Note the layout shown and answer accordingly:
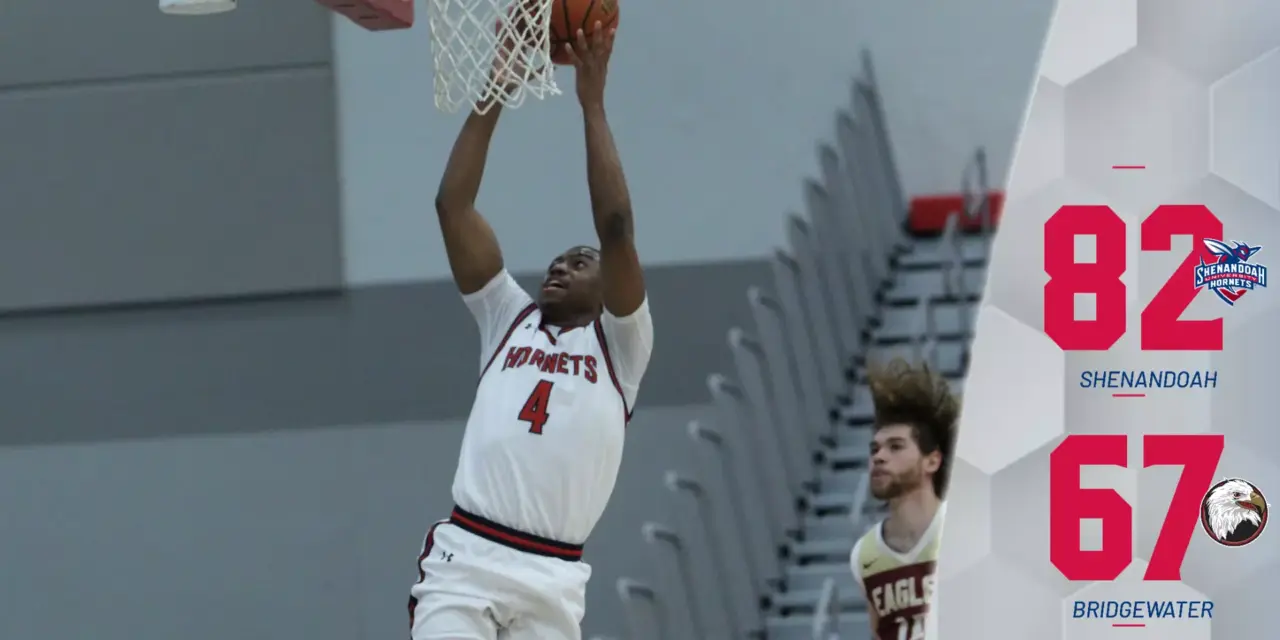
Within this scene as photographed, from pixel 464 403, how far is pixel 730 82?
1800mm

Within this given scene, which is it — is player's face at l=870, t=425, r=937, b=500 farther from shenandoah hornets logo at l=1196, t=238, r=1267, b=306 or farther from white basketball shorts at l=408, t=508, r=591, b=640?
shenandoah hornets logo at l=1196, t=238, r=1267, b=306

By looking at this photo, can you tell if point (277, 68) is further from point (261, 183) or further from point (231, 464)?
point (231, 464)

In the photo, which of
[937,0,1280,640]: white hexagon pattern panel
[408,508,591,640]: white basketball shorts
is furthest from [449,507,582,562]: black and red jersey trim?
[937,0,1280,640]: white hexagon pattern panel

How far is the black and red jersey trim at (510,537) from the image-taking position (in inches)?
189

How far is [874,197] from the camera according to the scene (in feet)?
27.1

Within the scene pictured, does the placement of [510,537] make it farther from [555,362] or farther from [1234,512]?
[1234,512]

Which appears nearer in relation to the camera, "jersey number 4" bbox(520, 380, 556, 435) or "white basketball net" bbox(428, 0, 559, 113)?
"white basketball net" bbox(428, 0, 559, 113)

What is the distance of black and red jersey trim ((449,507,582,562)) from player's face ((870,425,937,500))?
799mm

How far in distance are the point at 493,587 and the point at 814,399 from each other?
2.99m

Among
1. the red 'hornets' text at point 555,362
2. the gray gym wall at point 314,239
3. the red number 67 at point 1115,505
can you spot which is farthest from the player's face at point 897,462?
the gray gym wall at point 314,239

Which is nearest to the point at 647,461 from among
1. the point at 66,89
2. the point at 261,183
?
the point at 261,183

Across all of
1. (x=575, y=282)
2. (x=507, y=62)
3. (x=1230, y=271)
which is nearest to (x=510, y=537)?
(x=575, y=282)

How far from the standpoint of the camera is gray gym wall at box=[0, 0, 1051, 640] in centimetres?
841

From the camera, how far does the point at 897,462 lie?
4.86 meters
